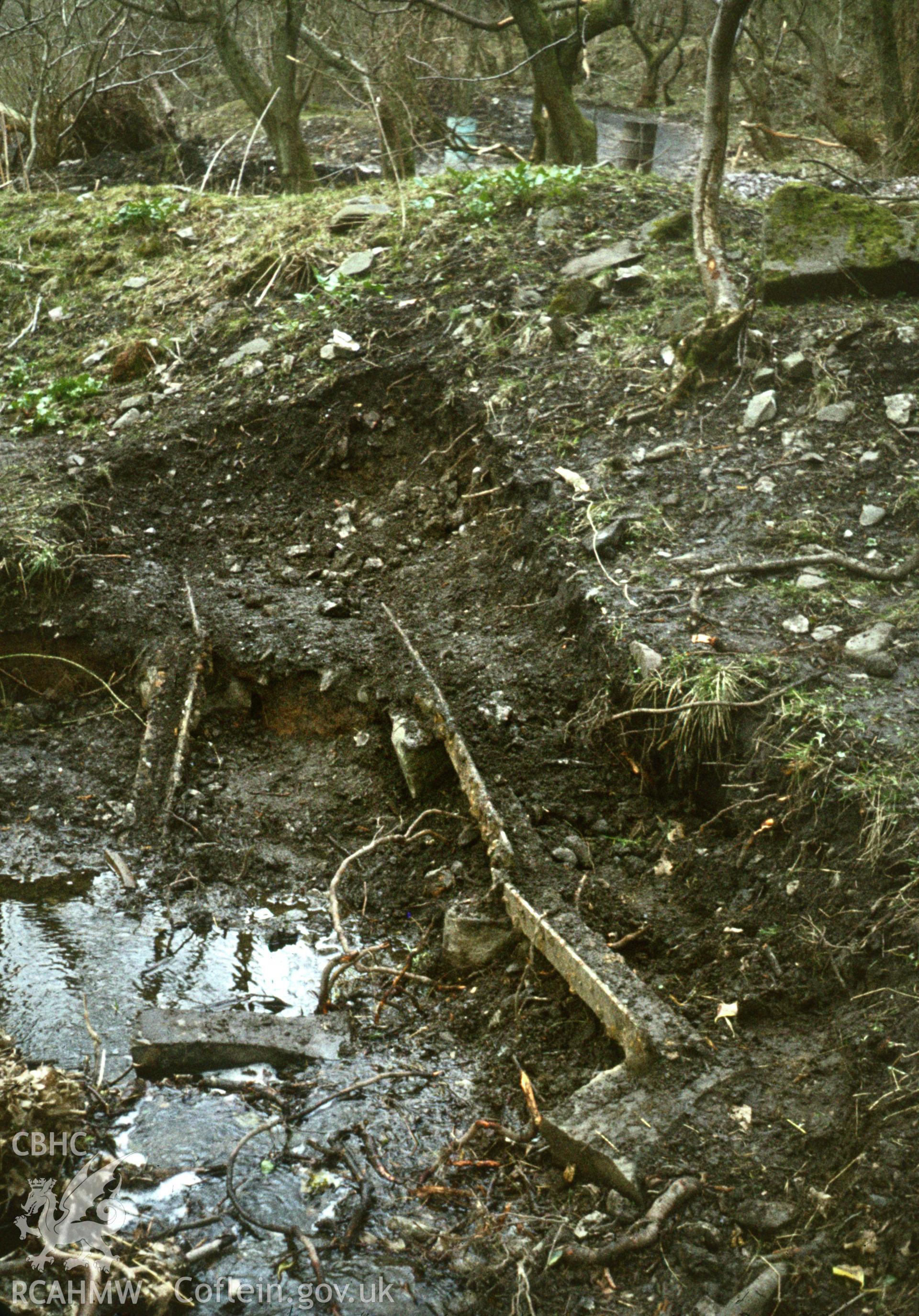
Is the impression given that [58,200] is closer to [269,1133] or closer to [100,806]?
[100,806]

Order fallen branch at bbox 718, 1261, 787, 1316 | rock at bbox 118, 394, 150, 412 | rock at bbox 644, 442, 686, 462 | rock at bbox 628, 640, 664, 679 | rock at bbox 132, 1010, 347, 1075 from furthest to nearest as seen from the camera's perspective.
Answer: rock at bbox 118, 394, 150, 412 < rock at bbox 644, 442, 686, 462 < rock at bbox 628, 640, 664, 679 < rock at bbox 132, 1010, 347, 1075 < fallen branch at bbox 718, 1261, 787, 1316

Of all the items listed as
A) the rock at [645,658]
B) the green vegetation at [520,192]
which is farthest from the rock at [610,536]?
the green vegetation at [520,192]

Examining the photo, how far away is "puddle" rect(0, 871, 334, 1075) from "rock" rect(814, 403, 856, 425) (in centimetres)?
288

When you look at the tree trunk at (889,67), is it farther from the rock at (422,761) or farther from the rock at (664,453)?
the rock at (422,761)

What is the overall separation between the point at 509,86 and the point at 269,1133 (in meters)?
15.0

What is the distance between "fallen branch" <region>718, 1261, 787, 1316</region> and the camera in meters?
1.79

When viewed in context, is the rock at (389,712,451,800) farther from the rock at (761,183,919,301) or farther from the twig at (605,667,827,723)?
the rock at (761,183,919,301)

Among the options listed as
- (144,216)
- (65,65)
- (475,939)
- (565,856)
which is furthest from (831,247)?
(65,65)

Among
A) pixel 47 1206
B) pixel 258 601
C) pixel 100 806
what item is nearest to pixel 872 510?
pixel 258 601

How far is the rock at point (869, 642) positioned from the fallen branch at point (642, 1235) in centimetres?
172

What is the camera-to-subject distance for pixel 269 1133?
2346 mm

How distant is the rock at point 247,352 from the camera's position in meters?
5.31

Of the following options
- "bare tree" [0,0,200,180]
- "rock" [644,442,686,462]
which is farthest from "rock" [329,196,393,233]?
"rock" [644,442,686,462]

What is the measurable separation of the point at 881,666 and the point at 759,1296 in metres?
1.81
